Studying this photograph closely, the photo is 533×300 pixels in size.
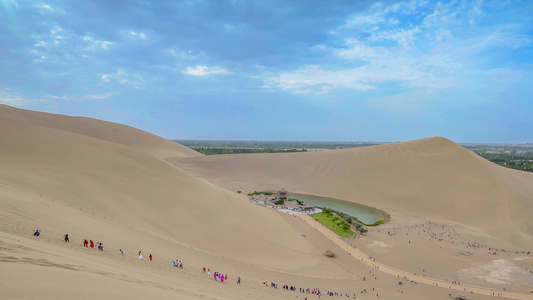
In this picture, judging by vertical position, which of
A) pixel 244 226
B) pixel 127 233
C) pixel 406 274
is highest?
pixel 127 233

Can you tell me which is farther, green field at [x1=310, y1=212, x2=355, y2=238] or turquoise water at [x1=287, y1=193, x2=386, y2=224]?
turquoise water at [x1=287, y1=193, x2=386, y2=224]

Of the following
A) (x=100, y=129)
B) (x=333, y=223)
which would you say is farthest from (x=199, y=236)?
(x=100, y=129)

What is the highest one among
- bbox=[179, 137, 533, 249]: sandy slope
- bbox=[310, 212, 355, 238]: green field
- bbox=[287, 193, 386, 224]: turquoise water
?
bbox=[179, 137, 533, 249]: sandy slope

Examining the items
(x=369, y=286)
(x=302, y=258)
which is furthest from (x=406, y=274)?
(x=302, y=258)

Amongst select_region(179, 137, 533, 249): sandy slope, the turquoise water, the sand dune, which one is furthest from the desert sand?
the turquoise water

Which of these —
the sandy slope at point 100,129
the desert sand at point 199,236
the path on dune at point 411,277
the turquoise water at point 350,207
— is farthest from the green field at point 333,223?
the sandy slope at point 100,129

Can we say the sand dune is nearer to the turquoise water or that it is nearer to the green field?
the green field

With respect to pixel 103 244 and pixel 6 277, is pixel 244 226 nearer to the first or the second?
pixel 103 244
